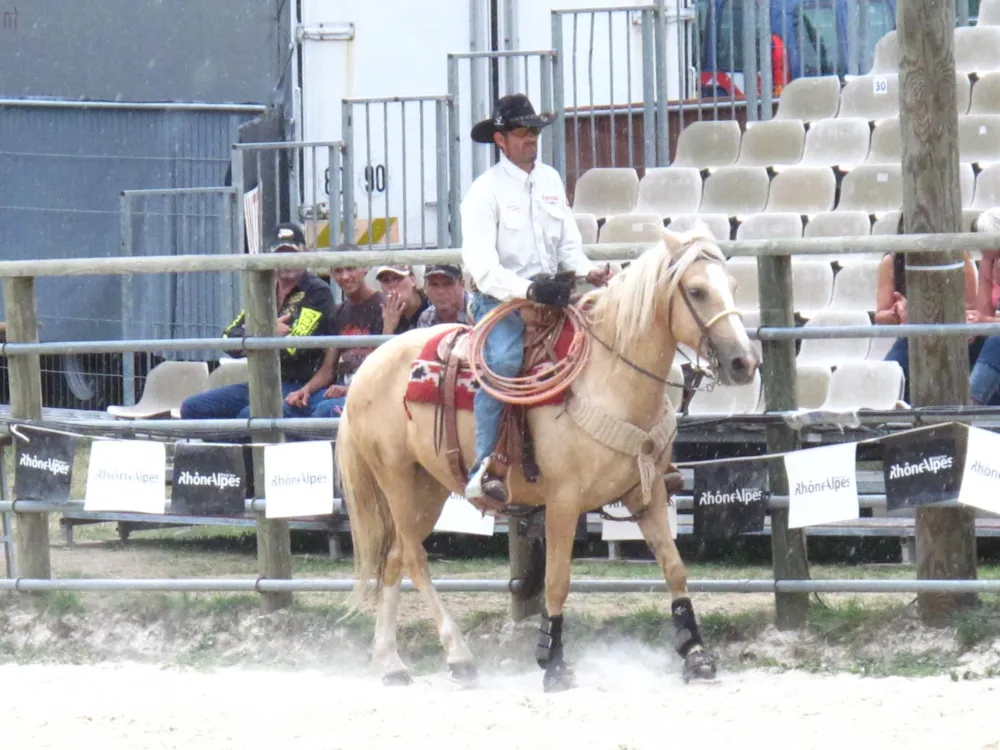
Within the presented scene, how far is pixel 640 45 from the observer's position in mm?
14508

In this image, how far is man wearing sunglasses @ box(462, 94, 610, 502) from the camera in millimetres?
6574

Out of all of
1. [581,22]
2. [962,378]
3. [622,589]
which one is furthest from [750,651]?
A: [581,22]

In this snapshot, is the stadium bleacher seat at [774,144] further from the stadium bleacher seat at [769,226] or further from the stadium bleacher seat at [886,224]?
the stadium bleacher seat at [886,224]

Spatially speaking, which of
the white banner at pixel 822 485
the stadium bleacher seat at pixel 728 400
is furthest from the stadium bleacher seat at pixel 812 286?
the white banner at pixel 822 485

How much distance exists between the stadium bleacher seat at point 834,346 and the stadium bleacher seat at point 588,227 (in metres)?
2.14

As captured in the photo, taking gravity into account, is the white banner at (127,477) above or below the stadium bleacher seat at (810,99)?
below

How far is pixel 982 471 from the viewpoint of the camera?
6.46 m

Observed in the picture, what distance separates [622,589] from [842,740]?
5.74ft

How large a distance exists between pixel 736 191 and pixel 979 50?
6.85ft

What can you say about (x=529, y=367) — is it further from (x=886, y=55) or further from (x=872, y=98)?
(x=886, y=55)

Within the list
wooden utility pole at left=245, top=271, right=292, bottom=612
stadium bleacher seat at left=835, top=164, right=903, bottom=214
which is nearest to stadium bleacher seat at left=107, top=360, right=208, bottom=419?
wooden utility pole at left=245, top=271, right=292, bottom=612

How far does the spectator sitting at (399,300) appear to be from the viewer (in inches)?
363

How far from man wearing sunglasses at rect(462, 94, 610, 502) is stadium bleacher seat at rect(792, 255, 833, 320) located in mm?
3999

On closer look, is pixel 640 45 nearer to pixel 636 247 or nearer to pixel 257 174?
pixel 257 174
